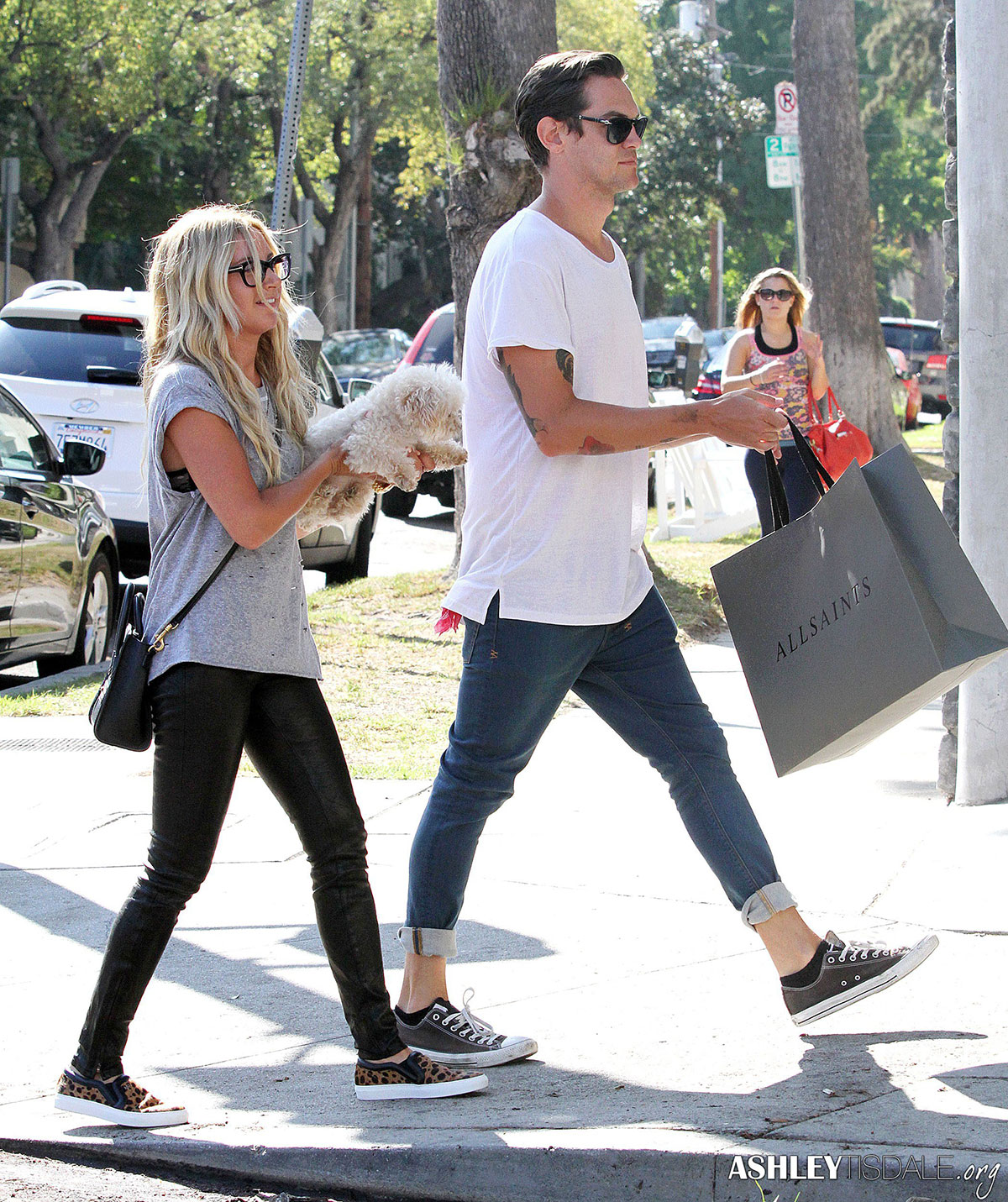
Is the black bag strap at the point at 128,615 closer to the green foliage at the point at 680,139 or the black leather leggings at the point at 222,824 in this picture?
the black leather leggings at the point at 222,824

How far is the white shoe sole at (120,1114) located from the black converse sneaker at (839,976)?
1334 millimetres

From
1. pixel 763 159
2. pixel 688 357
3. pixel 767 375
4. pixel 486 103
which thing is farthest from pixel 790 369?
pixel 763 159

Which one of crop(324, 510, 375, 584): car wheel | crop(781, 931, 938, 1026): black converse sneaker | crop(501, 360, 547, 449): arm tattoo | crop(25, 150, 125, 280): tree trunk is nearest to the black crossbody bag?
crop(501, 360, 547, 449): arm tattoo

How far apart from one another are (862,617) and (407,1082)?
1355mm

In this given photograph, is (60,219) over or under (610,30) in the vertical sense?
under

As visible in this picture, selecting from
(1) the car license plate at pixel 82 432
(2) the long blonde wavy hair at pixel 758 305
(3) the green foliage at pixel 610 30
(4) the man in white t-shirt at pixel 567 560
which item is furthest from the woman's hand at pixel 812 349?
(3) the green foliage at pixel 610 30

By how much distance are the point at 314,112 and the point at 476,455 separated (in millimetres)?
32360

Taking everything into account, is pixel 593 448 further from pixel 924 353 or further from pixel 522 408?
pixel 924 353

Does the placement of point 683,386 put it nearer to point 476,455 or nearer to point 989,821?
point 989,821

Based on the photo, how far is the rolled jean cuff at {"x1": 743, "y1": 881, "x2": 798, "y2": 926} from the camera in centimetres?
340

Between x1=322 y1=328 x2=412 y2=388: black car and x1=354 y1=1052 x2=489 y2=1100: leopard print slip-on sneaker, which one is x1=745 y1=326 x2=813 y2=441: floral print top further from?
x1=322 y1=328 x2=412 y2=388: black car

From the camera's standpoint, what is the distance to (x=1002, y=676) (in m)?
5.02

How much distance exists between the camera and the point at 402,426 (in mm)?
3084

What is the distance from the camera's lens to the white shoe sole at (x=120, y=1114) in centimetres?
311
